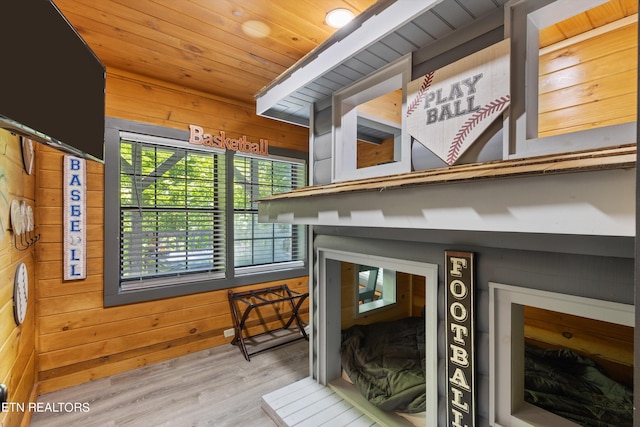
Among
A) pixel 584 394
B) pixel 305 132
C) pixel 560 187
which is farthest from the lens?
pixel 305 132

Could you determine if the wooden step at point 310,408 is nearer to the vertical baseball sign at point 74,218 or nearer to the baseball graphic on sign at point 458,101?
the baseball graphic on sign at point 458,101

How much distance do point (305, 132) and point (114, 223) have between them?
7.60 ft

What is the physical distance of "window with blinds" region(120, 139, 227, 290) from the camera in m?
2.56

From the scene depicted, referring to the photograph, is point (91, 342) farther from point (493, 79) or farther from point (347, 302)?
point (493, 79)

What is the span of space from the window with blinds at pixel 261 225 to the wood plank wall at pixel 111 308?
17.8 inches

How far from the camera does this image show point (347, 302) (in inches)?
113

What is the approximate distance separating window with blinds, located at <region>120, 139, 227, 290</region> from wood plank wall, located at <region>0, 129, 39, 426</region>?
2.22ft

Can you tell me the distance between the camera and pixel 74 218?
2.24m

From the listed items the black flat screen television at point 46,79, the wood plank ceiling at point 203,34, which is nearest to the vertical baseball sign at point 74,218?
the wood plank ceiling at point 203,34

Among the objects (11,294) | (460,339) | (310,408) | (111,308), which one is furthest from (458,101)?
(111,308)

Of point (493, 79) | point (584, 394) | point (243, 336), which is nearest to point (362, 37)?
point (493, 79)

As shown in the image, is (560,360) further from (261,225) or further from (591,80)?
(261,225)

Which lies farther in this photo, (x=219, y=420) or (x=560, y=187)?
(x=219, y=420)

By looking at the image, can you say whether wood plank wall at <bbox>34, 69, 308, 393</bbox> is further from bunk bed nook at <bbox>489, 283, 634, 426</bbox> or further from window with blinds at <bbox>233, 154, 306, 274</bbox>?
bunk bed nook at <bbox>489, 283, 634, 426</bbox>
